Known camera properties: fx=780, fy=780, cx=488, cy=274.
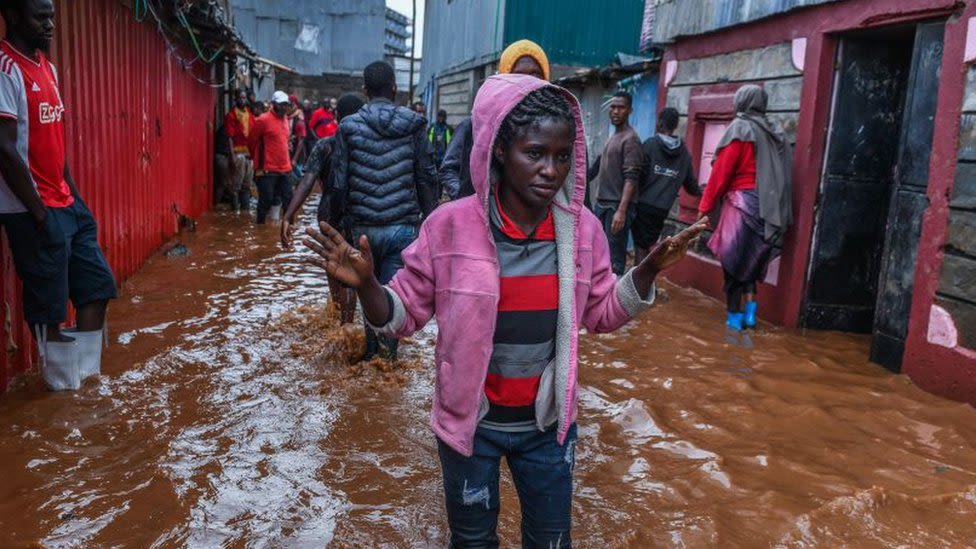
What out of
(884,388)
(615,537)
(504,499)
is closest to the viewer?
(615,537)

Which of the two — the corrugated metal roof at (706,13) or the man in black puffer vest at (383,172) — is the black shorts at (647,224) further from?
the man in black puffer vest at (383,172)

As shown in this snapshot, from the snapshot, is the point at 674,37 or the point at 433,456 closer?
the point at 433,456

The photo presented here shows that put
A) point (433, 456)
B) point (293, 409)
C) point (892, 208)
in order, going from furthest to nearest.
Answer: point (892, 208) → point (293, 409) → point (433, 456)

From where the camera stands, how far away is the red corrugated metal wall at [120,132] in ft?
18.2

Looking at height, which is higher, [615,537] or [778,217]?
[778,217]

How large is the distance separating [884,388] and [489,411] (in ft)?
13.2

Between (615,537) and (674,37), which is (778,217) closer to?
(674,37)

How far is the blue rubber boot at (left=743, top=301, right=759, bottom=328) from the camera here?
267 inches

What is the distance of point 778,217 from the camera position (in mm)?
6512

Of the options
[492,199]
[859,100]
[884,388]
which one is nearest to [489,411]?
[492,199]

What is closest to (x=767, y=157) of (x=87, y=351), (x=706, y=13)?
(x=706, y=13)

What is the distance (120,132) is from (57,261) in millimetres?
3538

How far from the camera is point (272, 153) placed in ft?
37.0

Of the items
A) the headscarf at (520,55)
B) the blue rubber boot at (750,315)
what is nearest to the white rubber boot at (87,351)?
the headscarf at (520,55)
